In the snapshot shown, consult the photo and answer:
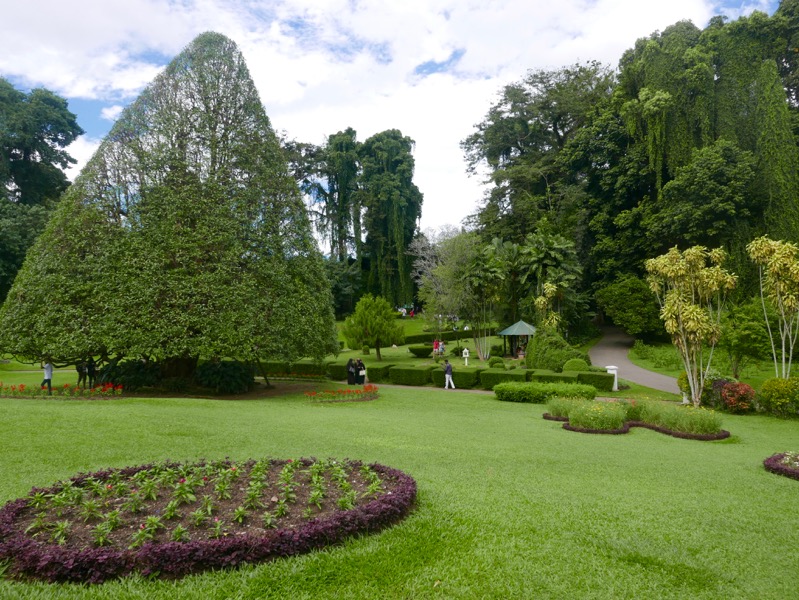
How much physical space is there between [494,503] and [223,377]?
15.0 metres

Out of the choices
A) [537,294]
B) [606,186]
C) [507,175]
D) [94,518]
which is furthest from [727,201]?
[94,518]

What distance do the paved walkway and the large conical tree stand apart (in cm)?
1501

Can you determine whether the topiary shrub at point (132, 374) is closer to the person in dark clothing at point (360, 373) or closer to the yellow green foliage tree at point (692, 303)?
the person in dark clothing at point (360, 373)

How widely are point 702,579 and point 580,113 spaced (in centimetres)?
4677

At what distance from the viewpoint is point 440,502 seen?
216 inches

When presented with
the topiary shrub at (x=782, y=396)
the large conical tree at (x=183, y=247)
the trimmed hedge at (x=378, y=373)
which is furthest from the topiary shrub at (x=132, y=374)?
the topiary shrub at (x=782, y=396)

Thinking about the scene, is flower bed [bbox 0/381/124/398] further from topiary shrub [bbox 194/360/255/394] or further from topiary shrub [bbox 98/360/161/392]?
topiary shrub [bbox 194/360/255/394]

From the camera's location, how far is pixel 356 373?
70.0 feet

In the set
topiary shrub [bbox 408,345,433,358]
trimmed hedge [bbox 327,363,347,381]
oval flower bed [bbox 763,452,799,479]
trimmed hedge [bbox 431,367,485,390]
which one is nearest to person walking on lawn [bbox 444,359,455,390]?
trimmed hedge [bbox 431,367,485,390]

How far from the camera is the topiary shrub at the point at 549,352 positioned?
24062mm

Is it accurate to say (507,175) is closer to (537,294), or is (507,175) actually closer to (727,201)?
(537,294)

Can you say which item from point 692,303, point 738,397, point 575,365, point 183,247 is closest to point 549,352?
point 575,365

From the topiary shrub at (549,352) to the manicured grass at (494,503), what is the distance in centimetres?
1137

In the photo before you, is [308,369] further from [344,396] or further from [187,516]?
[187,516]
